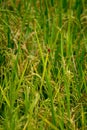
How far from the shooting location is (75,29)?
9.22ft

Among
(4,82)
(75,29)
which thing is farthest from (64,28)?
(4,82)

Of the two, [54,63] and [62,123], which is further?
[54,63]

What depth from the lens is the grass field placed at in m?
1.98

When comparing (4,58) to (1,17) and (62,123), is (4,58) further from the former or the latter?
(62,123)

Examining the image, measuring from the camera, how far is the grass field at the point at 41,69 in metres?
1.98

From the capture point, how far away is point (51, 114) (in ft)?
6.62

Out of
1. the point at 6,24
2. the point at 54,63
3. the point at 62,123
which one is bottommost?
the point at 62,123

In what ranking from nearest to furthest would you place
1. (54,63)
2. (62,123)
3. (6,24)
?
(62,123)
(54,63)
(6,24)

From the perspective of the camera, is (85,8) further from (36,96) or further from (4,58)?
(36,96)

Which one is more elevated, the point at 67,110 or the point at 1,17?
the point at 1,17

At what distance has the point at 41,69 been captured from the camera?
239 cm

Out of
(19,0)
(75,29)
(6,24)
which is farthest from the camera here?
(19,0)

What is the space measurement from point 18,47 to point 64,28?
1.97 feet

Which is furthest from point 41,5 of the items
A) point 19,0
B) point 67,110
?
point 67,110
